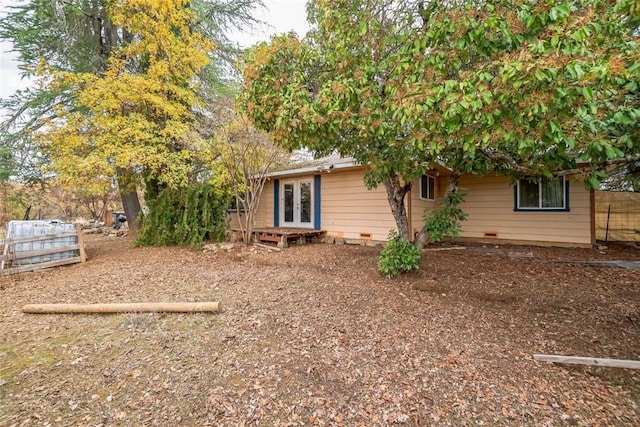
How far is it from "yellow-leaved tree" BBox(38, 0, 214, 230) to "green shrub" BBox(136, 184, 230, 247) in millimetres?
527

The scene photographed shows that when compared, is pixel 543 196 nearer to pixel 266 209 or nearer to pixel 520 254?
pixel 520 254

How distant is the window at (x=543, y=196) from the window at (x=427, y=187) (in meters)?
2.21

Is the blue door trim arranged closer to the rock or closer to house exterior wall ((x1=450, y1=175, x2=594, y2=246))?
house exterior wall ((x1=450, y1=175, x2=594, y2=246))

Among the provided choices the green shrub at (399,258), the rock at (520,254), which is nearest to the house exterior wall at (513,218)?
the rock at (520,254)

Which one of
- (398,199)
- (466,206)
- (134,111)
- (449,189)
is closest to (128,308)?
(398,199)

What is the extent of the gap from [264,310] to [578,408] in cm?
299

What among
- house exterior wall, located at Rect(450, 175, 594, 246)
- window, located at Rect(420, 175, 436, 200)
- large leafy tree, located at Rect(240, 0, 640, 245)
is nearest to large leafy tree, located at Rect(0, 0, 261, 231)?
large leafy tree, located at Rect(240, 0, 640, 245)

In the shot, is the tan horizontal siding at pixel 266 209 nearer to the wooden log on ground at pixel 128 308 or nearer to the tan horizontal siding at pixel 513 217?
the tan horizontal siding at pixel 513 217

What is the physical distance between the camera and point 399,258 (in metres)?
4.70

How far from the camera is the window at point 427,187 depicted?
27.6 feet

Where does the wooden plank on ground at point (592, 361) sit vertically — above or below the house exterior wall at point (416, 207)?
below

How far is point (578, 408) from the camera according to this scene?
6.76ft

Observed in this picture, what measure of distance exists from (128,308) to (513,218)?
9145 millimetres

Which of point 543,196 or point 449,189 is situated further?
point 543,196
